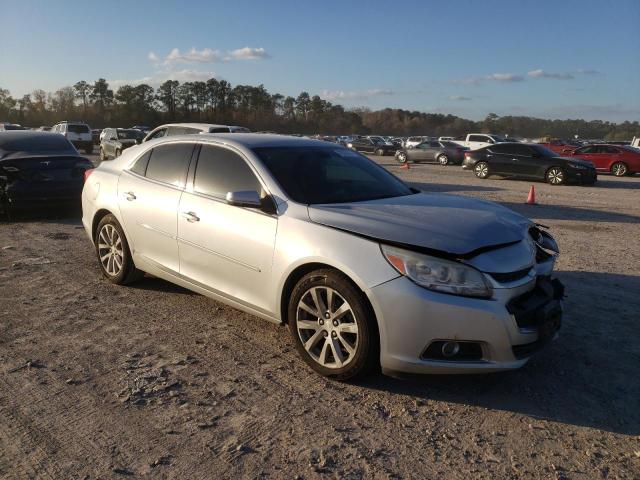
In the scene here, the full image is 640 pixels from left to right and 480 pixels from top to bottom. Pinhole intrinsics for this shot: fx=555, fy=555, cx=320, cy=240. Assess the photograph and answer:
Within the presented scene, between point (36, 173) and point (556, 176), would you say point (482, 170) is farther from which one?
point (36, 173)

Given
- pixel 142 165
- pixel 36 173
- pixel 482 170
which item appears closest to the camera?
pixel 142 165

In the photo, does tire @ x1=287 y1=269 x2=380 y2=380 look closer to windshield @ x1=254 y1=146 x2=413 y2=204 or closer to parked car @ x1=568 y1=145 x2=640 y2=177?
windshield @ x1=254 y1=146 x2=413 y2=204

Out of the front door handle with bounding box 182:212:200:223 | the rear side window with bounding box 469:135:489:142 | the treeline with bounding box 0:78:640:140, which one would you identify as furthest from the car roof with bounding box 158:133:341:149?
the treeline with bounding box 0:78:640:140

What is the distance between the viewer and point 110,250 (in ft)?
19.0

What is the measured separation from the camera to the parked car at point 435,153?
109 ft

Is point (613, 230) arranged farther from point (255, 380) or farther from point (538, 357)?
point (255, 380)

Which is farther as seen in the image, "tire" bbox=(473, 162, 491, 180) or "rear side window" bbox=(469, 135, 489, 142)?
"rear side window" bbox=(469, 135, 489, 142)

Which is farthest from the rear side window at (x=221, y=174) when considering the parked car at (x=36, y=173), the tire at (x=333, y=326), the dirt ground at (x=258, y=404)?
the parked car at (x=36, y=173)

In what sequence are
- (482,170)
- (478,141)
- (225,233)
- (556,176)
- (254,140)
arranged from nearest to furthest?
(225,233) < (254,140) < (556,176) < (482,170) < (478,141)

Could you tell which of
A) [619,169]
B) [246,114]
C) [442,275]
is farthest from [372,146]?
[246,114]

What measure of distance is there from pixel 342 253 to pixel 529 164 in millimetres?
19473

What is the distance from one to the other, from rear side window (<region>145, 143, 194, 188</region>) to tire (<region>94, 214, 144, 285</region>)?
73 cm

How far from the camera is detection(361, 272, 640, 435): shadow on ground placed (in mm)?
3383

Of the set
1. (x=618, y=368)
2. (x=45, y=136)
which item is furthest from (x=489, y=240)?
(x=45, y=136)
